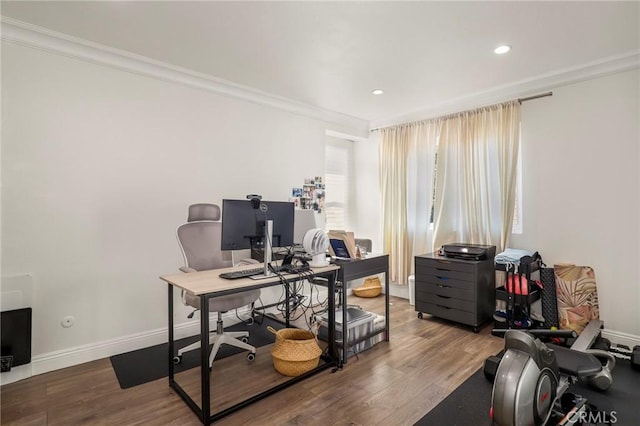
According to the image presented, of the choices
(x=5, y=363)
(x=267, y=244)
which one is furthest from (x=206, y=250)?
(x=5, y=363)

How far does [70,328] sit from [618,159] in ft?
16.1

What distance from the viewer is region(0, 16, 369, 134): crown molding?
237 cm

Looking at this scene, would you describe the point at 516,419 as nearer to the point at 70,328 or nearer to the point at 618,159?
the point at 618,159

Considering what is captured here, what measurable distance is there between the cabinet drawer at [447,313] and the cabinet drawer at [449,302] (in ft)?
0.10

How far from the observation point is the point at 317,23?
7.62 feet

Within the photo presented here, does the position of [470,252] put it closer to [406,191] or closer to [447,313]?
[447,313]

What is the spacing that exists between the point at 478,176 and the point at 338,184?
6.53 ft

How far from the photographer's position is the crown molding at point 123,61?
2.37 m

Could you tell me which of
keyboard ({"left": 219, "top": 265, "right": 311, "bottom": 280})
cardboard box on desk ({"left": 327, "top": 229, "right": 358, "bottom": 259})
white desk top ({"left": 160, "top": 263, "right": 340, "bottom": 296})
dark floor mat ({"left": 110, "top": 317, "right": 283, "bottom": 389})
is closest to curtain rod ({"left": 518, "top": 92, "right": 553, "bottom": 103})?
cardboard box on desk ({"left": 327, "top": 229, "right": 358, "bottom": 259})

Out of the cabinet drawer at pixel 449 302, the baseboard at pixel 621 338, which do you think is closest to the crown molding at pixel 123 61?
the cabinet drawer at pixel 449 302

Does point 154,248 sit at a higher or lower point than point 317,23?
lower

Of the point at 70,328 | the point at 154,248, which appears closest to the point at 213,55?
the point at 154,248

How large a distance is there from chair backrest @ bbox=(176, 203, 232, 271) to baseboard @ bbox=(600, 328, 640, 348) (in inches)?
138

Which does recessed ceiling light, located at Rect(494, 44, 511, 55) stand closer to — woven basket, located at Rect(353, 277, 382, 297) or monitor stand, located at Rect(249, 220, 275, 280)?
monitor stand, located at Rect(249, 220, 275, 280)
